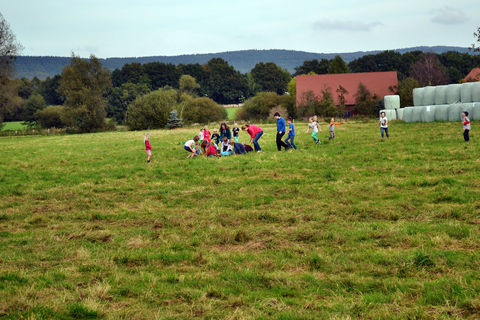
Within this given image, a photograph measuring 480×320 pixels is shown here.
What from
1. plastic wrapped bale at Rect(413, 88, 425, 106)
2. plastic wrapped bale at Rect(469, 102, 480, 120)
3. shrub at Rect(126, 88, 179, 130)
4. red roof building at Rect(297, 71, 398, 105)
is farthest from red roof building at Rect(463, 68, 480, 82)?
shrub at Rect(126, 88, 179, 130)

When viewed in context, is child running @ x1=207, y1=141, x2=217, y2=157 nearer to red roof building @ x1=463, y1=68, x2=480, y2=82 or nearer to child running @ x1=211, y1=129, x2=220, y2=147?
child running @ x1=211, y1=129, x2=220, y2=147

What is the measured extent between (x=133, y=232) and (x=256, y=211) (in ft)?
9.13

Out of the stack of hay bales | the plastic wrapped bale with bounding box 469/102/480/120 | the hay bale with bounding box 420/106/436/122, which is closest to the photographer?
the plastic wrapped bale with bounding box 469/102/480/120

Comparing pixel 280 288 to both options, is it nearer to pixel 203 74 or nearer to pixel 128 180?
pixel 128 180

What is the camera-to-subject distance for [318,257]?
7.16 m

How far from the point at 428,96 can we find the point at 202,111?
5891 centimetres

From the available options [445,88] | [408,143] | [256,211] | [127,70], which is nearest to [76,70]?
[127,70]

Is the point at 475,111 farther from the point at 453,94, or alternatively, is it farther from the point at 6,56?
the point at 6,56

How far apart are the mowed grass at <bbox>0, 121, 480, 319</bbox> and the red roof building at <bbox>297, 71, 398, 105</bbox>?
6441 cm

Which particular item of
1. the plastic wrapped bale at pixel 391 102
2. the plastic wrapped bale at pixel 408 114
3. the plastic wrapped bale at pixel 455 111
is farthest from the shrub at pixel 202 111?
the plastic wrapped bale at pixel 455 111

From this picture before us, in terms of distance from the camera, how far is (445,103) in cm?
3872

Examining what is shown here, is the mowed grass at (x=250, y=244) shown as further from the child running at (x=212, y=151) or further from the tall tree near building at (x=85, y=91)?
the tall tree near building at (x=85, y=91)

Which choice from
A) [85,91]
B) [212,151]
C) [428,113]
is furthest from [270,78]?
[212,151]

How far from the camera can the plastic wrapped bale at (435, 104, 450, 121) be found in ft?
124
